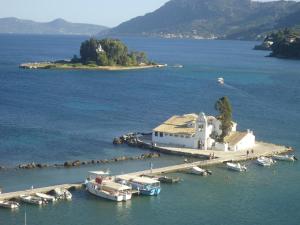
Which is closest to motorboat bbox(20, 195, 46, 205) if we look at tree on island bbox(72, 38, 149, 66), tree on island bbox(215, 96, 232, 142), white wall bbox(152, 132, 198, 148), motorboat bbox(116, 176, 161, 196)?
motorboat bbox(116, 176, 161, 196)

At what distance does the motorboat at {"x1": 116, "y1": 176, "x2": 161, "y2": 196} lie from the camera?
152 ft

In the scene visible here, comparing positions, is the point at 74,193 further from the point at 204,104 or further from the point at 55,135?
the point at 204,104

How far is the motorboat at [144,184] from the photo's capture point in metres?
46.2

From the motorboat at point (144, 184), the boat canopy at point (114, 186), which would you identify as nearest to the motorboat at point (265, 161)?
the motorboat at point (144, 184)

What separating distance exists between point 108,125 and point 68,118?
294 inches

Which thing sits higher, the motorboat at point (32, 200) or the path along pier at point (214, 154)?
the path along pier at point (214, 154)

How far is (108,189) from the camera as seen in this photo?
4559 centimetres

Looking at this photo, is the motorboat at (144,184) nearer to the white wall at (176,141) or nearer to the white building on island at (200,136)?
the white building on island at (200,136)

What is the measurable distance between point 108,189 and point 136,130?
24327 mm

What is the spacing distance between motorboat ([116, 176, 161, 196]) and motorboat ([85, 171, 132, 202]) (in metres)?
0.93

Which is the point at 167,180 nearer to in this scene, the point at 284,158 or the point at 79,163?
the point at 79,163

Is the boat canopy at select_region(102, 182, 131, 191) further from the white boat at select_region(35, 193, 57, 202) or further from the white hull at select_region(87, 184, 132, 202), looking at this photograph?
the white boat at select_region(35, 193, 57, 202)

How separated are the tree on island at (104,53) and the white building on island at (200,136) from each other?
94072 millimetres

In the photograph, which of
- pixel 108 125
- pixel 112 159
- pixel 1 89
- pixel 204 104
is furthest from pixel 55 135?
pixel 1 89
